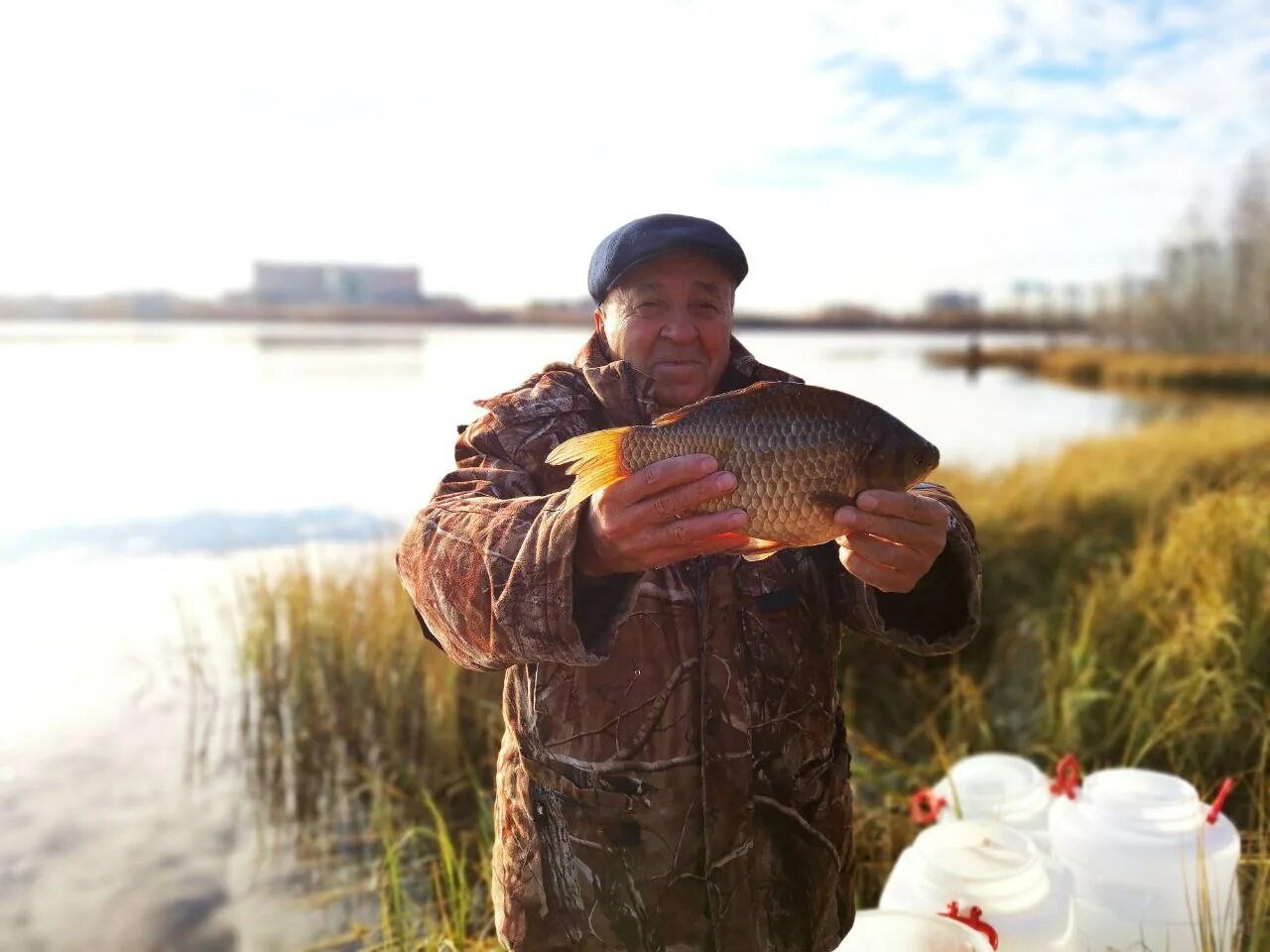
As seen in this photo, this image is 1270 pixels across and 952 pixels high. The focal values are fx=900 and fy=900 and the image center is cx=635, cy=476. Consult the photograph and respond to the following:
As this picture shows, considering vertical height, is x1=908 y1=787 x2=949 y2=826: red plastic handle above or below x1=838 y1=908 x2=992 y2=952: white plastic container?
below

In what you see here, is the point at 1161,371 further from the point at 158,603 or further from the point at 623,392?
the point at 623,392

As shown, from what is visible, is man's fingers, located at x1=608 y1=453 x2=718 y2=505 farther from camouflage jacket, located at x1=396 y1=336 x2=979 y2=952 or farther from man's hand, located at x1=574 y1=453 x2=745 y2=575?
camouflage jacket, located at x1=396 y1=336 x2=979 y2=952

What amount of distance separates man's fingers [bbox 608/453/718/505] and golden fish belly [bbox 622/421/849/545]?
0.11 metres

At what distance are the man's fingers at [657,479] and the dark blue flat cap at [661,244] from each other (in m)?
0.58

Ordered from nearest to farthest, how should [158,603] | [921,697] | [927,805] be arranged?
[927,805], [921,697], [158,603]

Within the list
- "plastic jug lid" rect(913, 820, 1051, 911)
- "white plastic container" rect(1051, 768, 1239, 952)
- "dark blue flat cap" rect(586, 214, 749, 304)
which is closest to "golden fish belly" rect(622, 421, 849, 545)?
"dark blue flat cap" rect(586, 214, 749, 304)

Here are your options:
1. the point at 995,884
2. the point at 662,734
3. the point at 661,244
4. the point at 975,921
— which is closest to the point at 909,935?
the point at 975,921

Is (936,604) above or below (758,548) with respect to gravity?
below

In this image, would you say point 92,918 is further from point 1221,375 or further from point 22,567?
point 1221,375

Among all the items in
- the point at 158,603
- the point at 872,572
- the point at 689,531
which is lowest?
the point at 158,603

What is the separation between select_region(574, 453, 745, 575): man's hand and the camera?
4.69 ft

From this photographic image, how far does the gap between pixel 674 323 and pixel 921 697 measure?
4.22 meters

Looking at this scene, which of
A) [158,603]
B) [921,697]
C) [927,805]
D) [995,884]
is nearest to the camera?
[995,884]

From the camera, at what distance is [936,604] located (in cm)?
182
